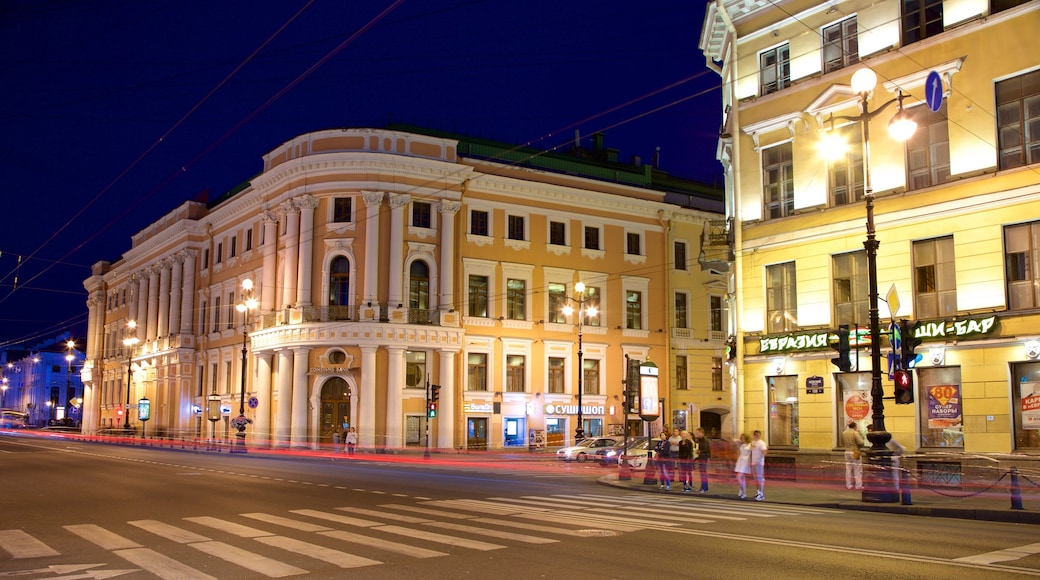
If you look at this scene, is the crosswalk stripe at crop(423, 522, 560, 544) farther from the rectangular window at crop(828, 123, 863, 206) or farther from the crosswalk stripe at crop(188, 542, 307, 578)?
the rectangular window at crop(828, 123, 863, 206)

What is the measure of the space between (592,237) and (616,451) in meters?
18.9

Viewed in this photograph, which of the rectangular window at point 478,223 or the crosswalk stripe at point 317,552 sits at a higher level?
the rectangular window at point 478,223

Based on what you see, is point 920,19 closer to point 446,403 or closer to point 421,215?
Result: point 421,215

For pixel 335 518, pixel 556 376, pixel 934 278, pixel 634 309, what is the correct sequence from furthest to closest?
pixel 634 309 < pixel 556 376 < pixel 934 278 < pixel 335 518

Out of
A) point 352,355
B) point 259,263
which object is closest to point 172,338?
point 259,263

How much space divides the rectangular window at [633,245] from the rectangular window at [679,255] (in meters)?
2.53

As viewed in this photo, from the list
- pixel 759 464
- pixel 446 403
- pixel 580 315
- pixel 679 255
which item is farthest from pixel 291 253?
pixel 759 464

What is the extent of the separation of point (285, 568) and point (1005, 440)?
780 inches

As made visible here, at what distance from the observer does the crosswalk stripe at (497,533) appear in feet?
42.1

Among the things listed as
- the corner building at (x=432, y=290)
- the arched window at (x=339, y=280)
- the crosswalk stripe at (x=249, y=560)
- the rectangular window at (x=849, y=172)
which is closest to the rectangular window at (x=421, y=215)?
the corner building at (x=432, y=290)

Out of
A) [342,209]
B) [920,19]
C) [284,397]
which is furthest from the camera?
[284,397]

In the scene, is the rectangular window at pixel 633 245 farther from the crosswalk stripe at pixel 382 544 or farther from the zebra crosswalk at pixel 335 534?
the crosswalk stripe at pixel 382 544

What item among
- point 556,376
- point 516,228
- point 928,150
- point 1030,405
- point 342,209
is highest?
point 342,209

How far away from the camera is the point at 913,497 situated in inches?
832
